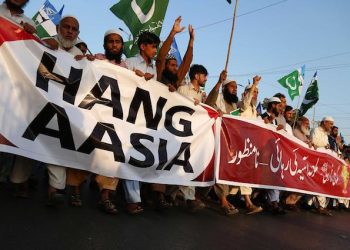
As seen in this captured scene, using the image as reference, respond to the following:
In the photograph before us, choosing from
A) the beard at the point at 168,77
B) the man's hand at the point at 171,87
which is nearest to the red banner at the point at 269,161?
the beard at the point at 168,77

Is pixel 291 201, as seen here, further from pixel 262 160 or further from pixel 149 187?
pixel 149 187

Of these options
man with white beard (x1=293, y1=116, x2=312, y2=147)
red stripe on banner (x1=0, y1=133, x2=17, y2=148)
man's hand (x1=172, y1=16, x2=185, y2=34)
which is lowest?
red stripe on banner (x1=0, y1=133, x2=17, y2=148)

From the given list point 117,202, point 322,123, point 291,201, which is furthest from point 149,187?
point 322,123

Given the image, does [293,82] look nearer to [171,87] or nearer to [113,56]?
[171,87]

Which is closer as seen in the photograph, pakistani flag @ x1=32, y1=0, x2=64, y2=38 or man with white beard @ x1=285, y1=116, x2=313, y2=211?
man with white beard @ x1=285, y1=116, x2=313, y2=211

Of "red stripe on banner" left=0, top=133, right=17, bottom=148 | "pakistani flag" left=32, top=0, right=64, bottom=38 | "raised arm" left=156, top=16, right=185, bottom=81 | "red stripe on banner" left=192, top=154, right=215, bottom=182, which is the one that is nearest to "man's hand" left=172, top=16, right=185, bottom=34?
"raised arm" left=156, top=16, right=185, bottom=81

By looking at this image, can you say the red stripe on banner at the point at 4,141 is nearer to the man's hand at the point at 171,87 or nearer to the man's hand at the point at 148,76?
the man's hand at the point at 148,76

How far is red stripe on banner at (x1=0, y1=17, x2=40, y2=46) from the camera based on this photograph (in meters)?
4.09

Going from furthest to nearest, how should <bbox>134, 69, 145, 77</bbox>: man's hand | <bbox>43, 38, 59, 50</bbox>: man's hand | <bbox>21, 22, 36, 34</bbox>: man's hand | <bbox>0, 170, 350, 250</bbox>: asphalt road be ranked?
<bbox>134, 69, 145, 77</bbox>: man's hand
<bbox>43, 38, 59, 50</bbox>: man's hand
<bbox>21, 22, 36, 34</bbox>: man's hand
<bbox>0, 170, 350, 250</bbox>: asphalt road

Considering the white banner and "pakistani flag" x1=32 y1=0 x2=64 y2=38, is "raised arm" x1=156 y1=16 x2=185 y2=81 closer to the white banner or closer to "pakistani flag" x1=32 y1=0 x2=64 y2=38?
the white banner

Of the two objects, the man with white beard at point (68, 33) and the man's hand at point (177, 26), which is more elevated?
the man's hand at point (177, 26)

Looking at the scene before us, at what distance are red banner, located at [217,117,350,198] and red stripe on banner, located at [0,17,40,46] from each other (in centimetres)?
317

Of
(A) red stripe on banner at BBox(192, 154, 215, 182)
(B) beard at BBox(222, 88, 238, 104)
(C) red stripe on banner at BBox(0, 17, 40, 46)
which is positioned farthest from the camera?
(B) beard at BBox(222, 88, 238, 104)

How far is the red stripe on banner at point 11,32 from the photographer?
161 inches
